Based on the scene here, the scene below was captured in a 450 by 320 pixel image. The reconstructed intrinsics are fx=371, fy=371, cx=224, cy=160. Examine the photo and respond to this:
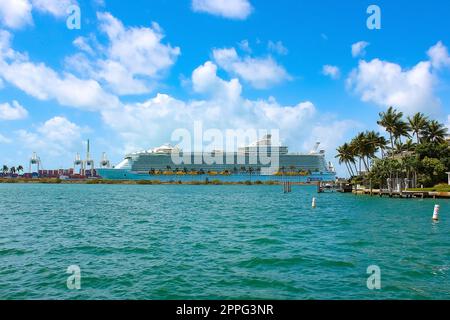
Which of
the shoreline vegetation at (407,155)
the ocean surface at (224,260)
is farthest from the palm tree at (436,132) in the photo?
the ocean surface at (224,260)

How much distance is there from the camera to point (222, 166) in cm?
15800

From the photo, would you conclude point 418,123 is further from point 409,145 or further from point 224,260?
point 224,260

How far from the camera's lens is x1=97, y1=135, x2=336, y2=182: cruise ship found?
15300cm

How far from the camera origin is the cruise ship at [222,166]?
15300cm

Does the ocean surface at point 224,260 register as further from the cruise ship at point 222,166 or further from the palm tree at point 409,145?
the cruise ship at point 222,166

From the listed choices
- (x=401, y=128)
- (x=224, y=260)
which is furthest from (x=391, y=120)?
(x=224, y=260)

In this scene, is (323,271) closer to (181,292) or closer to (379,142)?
(181,292)

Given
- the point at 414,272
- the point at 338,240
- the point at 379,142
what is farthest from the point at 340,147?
the point at 414,272

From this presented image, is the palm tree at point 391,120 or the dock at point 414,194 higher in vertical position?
the palm tree at point 391,120

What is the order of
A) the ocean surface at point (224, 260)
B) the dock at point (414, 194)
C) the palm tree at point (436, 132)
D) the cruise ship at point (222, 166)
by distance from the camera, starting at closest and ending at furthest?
the ocean surface at point (224, 260) → the dock at point (414, 194) → the palm tree at point (436, 132) → the cruise ship at point (222, 166)
